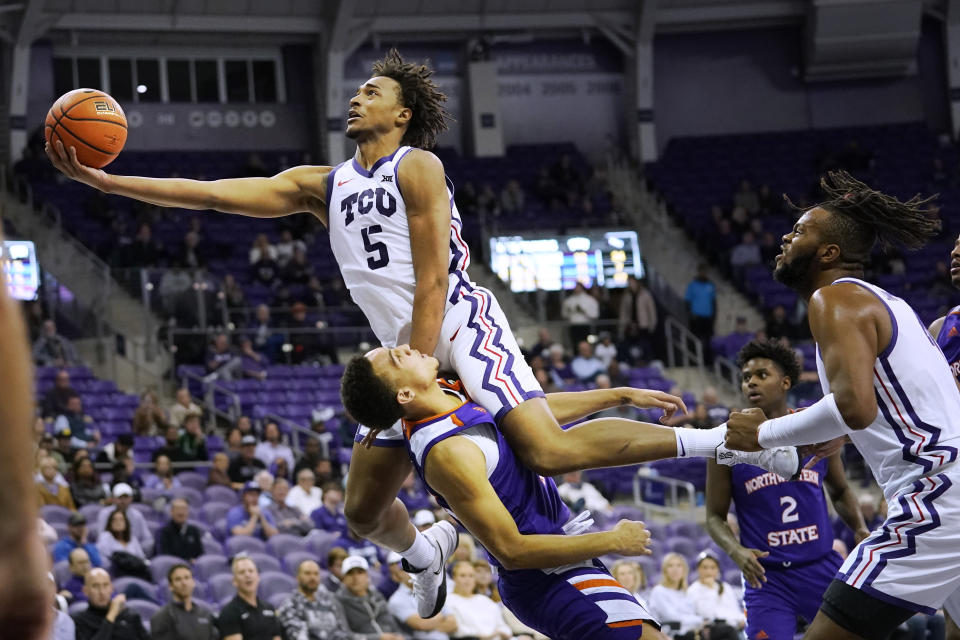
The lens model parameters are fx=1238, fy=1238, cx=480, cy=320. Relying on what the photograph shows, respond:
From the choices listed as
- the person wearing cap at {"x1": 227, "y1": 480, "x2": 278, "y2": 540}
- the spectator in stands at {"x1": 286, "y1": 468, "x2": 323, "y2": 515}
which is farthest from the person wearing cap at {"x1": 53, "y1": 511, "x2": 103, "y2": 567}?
the spectator in stands at {"x1": 286, "y1": 468, "x2": 323, "y2": 515}

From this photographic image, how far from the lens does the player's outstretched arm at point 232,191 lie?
523 centimetres

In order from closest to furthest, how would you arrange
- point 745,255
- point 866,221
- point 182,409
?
point 866,221 → point 182,409 → point 745,255

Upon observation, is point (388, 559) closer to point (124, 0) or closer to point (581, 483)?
point (581, 483)

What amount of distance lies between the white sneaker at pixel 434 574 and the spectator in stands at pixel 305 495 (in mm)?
6715

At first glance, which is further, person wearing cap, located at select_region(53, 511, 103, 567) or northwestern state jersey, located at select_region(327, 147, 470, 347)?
person wearing cap, located at select_region(53, 511, 103, 567)

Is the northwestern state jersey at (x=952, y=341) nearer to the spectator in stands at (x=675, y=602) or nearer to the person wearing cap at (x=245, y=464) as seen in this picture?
the spectator in stands at (x=675, y=602)

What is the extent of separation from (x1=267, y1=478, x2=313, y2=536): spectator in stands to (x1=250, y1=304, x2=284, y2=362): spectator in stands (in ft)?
17.3

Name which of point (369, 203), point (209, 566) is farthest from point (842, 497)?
Answer: point (209, 566)

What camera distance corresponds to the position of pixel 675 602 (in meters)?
10.2

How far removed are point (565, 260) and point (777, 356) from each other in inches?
631

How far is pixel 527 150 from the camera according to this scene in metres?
26.2

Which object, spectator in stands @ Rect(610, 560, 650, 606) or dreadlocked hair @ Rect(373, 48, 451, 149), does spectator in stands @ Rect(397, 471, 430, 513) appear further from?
dreadlocked hair @ Rect(373, 48, 451, 149)

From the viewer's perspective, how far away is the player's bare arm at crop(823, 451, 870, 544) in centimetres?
655

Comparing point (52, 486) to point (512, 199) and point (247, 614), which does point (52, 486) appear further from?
point (512, 199)
